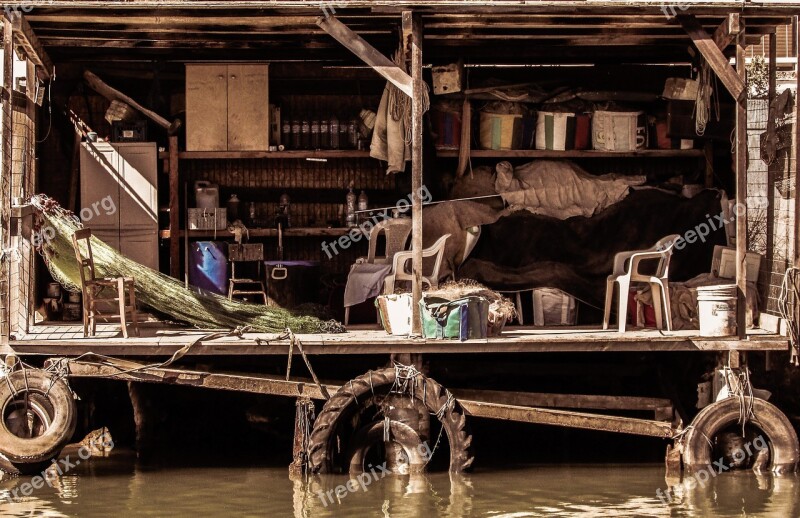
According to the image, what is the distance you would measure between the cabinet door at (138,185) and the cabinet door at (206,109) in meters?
0.49

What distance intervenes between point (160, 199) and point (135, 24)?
274 centimetres

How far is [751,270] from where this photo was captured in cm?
1195

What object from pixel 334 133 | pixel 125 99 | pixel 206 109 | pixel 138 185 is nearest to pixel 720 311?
pixel 334 133

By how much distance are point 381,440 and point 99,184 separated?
4.93 metres

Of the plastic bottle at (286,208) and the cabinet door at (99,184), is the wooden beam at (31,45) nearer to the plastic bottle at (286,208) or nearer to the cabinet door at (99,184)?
the cabinet door at (99,184)

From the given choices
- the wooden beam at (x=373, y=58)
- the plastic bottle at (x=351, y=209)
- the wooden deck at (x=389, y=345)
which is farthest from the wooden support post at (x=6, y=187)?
the plastic bottle at (x=351, y=209)

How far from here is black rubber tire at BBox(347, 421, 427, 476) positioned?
1027 centimetres

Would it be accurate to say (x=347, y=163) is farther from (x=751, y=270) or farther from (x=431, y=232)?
(x=751, y=270)

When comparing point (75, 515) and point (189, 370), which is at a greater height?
point (189, 370)

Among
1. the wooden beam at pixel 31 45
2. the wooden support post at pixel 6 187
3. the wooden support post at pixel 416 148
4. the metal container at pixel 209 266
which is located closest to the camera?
the wooden support post at pixel 6 187

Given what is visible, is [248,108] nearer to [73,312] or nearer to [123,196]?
[123,196]

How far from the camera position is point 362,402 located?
10.3 meters

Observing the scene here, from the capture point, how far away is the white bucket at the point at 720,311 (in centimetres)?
1056

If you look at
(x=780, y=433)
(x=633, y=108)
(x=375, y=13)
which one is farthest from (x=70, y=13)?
(x=780, y=433)
